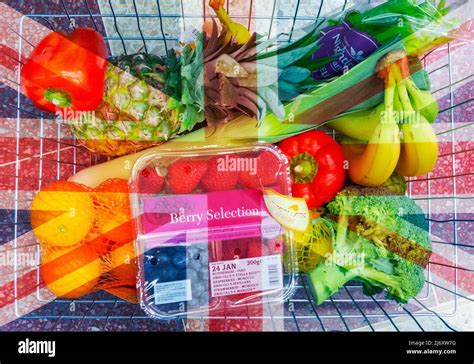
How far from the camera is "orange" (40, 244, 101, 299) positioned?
1172 mm

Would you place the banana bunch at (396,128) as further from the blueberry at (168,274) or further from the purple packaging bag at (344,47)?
the blueberry at (168,274)

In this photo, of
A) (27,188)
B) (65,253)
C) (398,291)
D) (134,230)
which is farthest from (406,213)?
(27,188)

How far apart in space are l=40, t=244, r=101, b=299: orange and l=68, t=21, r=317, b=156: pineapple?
0.88 feet

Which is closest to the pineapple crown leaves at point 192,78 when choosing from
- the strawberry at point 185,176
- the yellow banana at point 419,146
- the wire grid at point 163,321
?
the strawberry at point 185,176

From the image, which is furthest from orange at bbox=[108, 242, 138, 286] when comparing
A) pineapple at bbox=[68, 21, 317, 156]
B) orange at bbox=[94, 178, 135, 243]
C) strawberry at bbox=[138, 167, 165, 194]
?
pineapple at bbox=[68, 21, 317, 156]

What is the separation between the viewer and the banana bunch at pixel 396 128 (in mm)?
1183

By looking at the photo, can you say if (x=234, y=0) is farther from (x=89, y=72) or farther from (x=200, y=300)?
(x=200, y=300)

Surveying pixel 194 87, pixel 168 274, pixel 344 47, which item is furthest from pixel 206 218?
pixel 344 47

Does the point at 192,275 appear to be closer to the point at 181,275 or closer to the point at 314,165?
the point at 181,275

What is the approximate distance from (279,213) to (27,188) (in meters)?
0.68

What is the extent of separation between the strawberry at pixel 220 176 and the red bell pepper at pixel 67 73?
0.98ft

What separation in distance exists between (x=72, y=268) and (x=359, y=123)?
74 cm

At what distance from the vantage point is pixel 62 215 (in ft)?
3.75

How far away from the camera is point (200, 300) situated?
1170 mm
